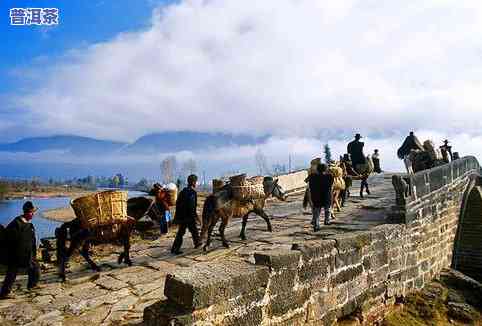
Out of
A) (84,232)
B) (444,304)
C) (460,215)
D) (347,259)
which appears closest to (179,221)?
(84,232)

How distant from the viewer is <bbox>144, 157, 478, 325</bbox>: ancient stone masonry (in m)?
4.11

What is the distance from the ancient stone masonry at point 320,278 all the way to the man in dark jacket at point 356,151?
12.3ft

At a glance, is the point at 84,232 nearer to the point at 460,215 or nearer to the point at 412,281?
the point at 412,281

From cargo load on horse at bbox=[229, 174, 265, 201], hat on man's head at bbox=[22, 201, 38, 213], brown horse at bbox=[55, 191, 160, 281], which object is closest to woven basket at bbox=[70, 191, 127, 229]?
brown horse at bbox=[55, 191, 160, 281]

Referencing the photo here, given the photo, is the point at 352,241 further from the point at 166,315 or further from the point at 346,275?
the point at 166,315

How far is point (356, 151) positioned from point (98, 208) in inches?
420

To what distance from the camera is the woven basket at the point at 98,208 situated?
6.98 m

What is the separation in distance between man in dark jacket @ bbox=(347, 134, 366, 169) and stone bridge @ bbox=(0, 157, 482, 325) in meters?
2.99

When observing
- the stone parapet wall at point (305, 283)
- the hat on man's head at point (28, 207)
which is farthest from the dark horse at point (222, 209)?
the hat on man's head at point (28, 207)

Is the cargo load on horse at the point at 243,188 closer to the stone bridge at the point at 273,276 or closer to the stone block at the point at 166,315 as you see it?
the stone bridge at the point at 273,276

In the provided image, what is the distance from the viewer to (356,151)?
1502cm

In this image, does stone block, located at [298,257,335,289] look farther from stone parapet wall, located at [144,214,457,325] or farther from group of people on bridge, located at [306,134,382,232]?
group of people on bridge, located at [306,134,382,232]

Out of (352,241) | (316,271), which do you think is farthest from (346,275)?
(316,271)

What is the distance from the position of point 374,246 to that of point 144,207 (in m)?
5.94
